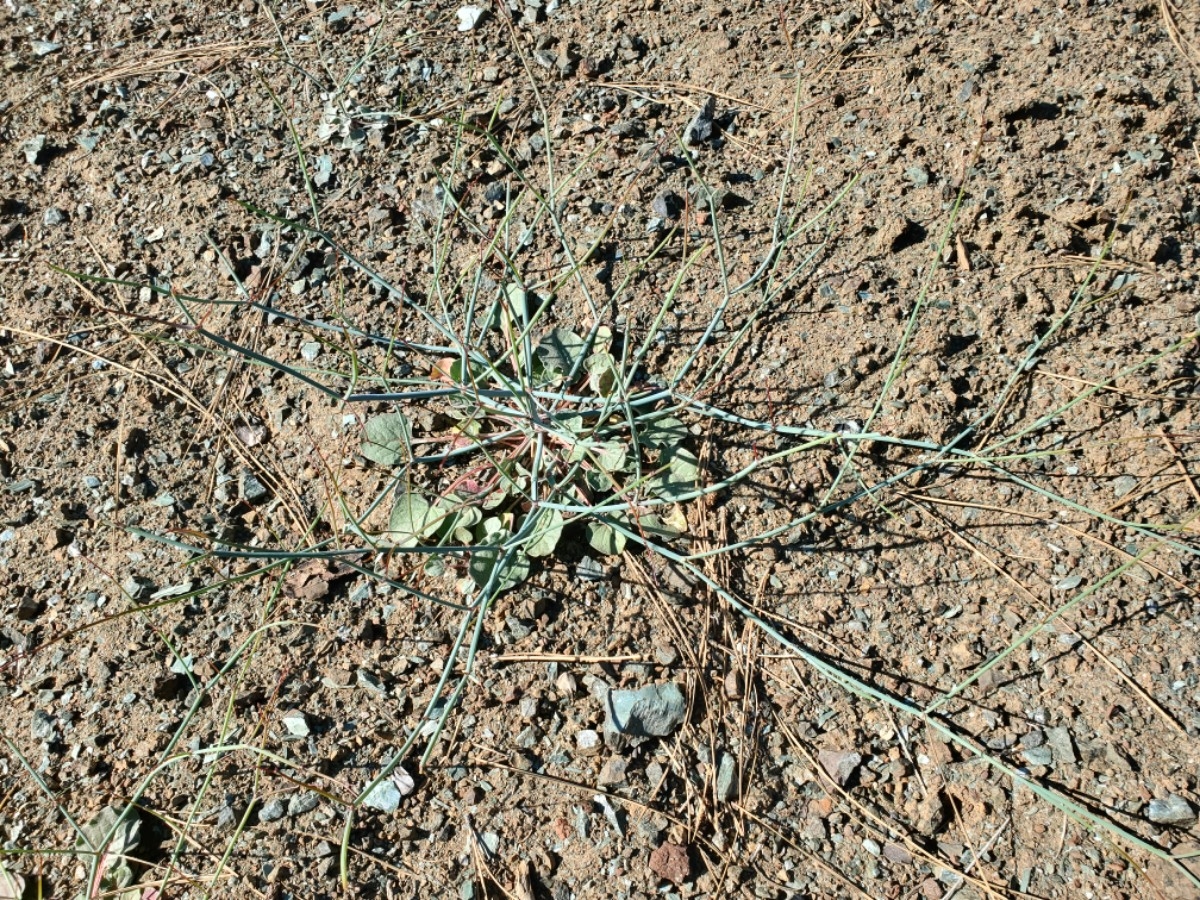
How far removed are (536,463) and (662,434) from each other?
0.78ft

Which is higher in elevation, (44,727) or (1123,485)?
(44,727)

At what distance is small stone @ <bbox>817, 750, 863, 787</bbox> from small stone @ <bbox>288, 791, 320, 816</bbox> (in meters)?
0.73

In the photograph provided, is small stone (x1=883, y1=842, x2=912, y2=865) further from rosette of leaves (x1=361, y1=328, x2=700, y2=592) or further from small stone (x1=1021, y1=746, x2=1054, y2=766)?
rosette of leaves (x1=361, y1=328, x2=700, y2=592)

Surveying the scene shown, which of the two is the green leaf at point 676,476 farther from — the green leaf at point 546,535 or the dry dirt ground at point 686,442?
the green leaf at point 546,535

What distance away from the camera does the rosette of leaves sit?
147 cm

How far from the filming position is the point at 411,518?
150 cm

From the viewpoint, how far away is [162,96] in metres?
2.10

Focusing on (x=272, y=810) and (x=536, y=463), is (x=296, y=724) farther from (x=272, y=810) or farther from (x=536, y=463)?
(x=536, y=463)

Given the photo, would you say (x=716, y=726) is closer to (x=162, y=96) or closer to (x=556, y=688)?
(x=556, y=688)

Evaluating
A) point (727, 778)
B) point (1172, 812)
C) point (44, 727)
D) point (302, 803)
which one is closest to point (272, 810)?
point (302, 803)

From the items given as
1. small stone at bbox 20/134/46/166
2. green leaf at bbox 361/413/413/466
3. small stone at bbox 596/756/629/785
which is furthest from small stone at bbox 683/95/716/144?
small stone at bbox 20/134/46/166

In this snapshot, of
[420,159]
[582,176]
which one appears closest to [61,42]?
[420,159]

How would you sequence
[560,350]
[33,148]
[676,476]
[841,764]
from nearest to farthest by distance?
[841,764]
[676,476]
[560,350]
[33,148]

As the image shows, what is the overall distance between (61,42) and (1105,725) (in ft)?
8.47
